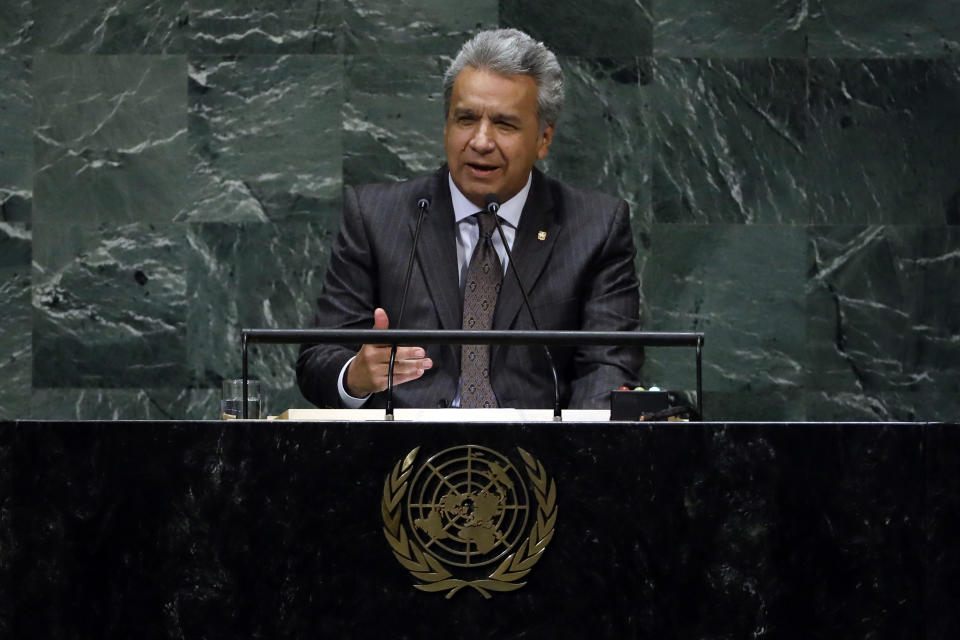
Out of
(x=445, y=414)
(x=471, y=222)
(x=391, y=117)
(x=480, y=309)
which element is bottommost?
(x=445, y=414)

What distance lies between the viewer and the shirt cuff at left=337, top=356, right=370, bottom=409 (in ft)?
10.4

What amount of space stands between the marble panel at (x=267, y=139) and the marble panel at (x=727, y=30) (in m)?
1.15

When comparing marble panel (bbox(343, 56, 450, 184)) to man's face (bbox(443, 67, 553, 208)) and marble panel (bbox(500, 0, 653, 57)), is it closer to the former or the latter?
marble panel (bbox(500, 0, 653, 57))

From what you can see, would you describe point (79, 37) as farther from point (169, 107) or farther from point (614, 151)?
point (614, 151)

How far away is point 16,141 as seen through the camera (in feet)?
15.2

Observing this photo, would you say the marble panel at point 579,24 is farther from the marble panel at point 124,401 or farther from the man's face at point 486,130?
the marble panel at point 124,401

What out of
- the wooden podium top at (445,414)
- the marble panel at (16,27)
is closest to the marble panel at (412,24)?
the marble panel at (16,27)

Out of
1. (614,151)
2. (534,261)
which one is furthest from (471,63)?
(614,151)

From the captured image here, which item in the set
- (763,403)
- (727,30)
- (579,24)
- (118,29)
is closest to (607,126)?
(579,24)

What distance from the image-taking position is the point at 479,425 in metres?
2.00

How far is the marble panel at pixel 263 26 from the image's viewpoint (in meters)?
4.64

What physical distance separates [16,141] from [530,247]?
2097mm

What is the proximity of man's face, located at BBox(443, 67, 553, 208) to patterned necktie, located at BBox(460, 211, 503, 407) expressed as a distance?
0.34 feet

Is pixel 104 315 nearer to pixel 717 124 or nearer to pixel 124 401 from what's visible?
pixel 124 401
